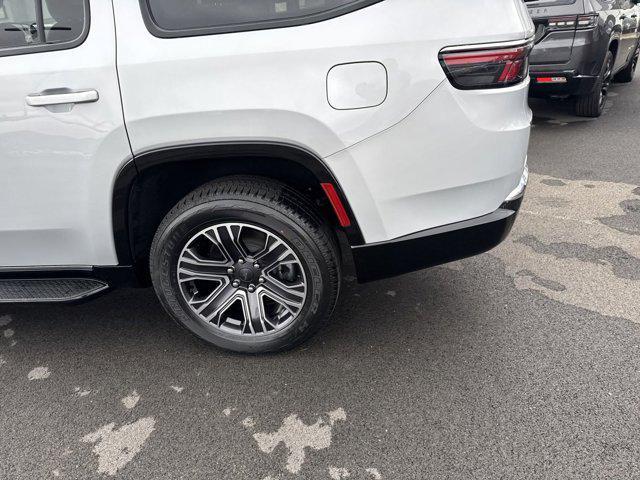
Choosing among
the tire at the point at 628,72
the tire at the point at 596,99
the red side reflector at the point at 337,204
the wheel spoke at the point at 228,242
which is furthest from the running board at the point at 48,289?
the tire at the point at 628,72

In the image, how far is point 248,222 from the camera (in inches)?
85.4

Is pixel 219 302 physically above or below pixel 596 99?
below

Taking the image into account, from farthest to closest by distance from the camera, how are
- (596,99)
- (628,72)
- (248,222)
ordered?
(628,72) < (596,99) < (248,222)

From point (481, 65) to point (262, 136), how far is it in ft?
2.81

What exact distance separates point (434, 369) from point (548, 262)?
1.30 meters

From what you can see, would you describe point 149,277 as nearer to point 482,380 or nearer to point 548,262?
point 482,380

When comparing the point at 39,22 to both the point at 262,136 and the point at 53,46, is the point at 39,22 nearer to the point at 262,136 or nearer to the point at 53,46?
the point at 53,46

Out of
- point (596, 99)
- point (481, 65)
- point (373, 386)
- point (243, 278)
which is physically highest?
point (481, 65)

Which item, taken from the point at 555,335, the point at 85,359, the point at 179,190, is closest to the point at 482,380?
the point at 555,335

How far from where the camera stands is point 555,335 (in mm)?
2482

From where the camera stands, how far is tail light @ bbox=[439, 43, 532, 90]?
184 cm

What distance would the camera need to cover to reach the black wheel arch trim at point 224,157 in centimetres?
198

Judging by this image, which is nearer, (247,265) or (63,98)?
(63,98)

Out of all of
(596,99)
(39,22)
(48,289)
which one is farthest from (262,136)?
(596,99)
